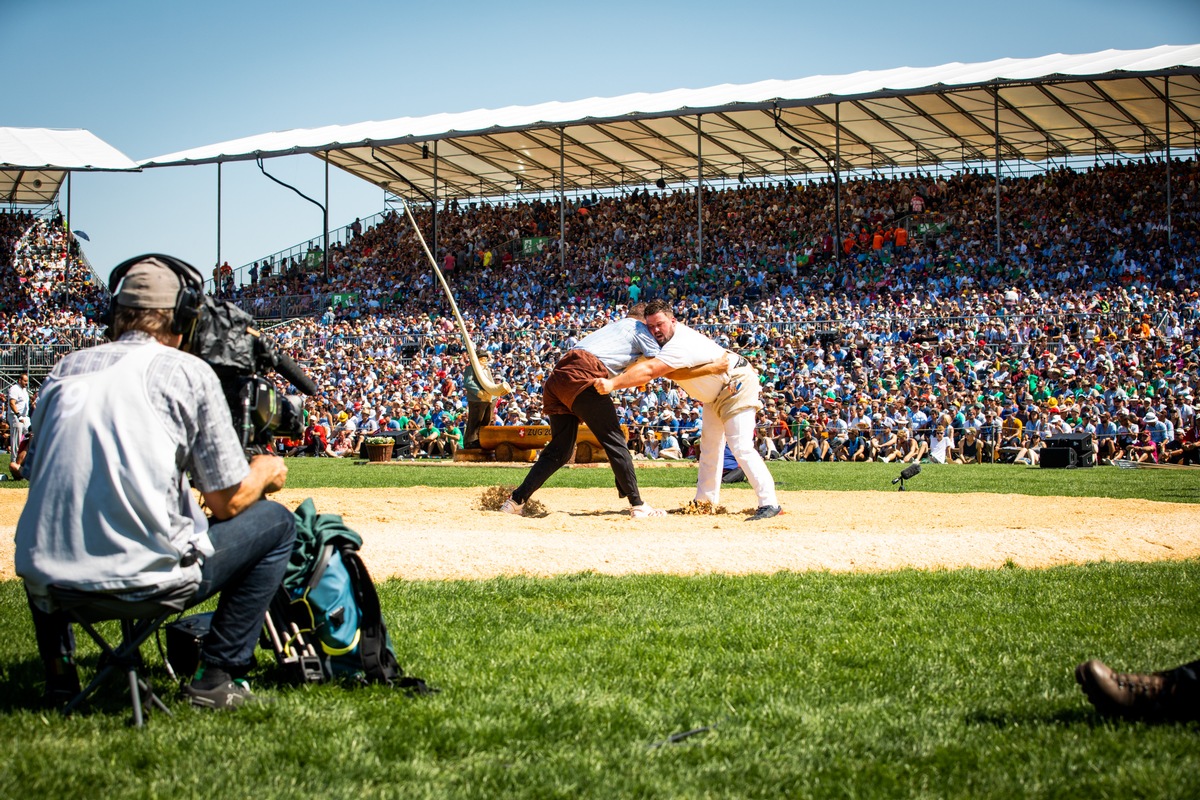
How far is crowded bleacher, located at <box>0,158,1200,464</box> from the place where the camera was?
23969mm

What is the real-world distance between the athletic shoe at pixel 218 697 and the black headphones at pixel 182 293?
116cm

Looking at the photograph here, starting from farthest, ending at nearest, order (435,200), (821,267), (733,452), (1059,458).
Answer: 1. (435,200)
2. (821,267)
3. (1059,458)
4. (733,452)

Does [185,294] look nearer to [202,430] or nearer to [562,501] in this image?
[202,430]

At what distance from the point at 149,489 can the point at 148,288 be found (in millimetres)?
690

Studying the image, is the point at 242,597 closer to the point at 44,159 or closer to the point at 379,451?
the point at 379,451

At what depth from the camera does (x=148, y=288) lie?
11.6 ft

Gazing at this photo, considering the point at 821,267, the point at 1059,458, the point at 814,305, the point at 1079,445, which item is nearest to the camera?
the point at 1059,458

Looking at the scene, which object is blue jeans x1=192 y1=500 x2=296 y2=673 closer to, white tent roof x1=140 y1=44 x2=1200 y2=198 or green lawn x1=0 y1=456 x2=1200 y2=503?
green lawn x1=0 y1=456 x2=1200 y2=503

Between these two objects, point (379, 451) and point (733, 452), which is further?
point (379, 451)

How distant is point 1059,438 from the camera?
20500mm

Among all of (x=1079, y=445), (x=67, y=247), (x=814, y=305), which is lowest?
(x=1079, y=445)

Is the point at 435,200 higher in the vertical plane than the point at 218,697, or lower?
higher

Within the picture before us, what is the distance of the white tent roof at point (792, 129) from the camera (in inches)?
1185

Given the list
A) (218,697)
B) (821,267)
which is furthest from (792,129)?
(218,697)
